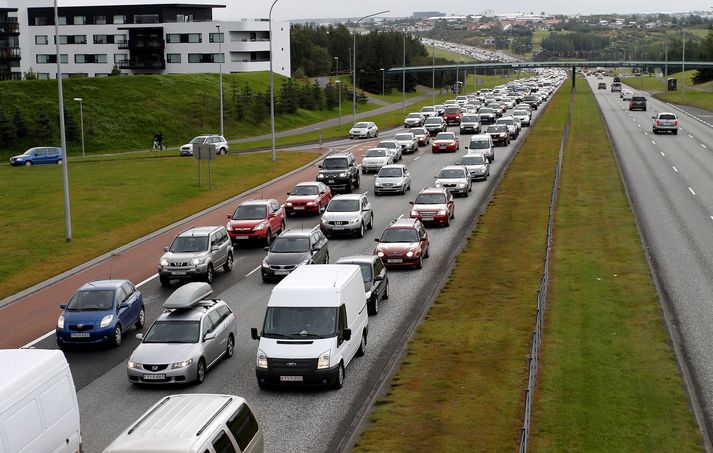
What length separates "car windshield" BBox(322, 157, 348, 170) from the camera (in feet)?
173

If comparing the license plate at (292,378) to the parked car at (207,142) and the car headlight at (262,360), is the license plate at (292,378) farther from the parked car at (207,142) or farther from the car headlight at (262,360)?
the parked car at (207,142)

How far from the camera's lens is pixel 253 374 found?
2253 centimetres

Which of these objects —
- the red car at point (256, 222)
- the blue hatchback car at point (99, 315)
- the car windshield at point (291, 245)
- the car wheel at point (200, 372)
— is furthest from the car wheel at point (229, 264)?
the car wheel at point (200, 372)

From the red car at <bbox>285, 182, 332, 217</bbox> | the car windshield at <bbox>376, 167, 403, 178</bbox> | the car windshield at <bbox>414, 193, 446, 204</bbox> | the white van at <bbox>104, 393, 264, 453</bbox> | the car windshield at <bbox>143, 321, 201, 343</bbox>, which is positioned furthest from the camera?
the car windshield at <bbox>376, 167, 403, 178</bbox>

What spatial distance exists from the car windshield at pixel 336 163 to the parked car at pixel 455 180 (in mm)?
5740

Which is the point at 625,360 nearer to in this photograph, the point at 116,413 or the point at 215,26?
the point at 116,413

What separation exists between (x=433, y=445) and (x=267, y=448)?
2.99 m

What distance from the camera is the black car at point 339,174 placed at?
52.0 metres

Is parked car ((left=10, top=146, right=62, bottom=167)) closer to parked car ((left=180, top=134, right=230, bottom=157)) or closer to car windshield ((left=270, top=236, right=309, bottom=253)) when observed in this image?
parked car ((left=180, top=134, right=230, bottom=157))

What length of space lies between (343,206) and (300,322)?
18651 mm

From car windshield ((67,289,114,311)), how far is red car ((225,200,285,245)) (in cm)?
1245

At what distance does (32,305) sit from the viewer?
3017cm

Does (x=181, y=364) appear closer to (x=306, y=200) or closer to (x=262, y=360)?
(x=262, y=360)

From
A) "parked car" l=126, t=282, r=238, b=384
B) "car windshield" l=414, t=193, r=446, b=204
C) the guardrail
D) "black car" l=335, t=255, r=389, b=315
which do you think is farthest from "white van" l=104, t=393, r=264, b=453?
"car windshield" l=414, t=193, r=446, b=204
